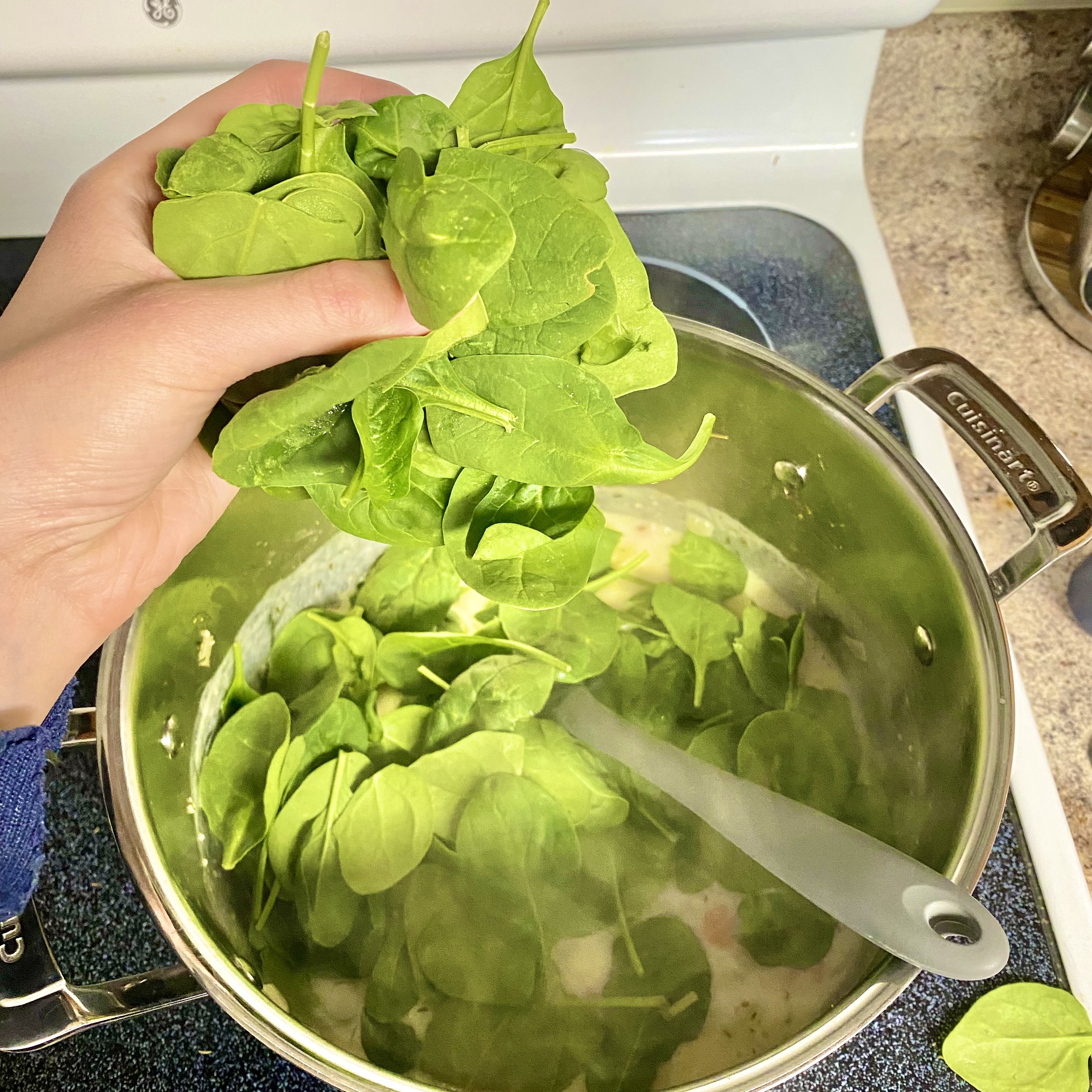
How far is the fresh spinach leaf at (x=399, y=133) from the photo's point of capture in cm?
30

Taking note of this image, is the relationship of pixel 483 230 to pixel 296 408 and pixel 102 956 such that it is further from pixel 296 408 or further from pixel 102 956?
pixel 102 956

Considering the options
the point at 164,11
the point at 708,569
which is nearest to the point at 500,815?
the point at 708,569

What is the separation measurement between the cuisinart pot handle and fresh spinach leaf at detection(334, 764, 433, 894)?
0.32 metres

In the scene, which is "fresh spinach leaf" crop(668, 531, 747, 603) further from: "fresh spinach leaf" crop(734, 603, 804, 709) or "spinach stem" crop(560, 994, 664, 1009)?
"spinach stem" crop(560, 994, 664, 1009)

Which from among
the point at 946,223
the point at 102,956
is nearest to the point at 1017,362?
the point at 946,223

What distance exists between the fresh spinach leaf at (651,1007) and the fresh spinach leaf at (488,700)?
14 centimetres

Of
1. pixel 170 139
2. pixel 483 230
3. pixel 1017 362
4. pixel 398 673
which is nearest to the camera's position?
pixel 483 230

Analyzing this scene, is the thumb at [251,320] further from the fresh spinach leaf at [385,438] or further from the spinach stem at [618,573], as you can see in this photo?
the spinach stem at [618,573]

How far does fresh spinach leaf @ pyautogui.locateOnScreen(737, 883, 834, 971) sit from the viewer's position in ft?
1.40

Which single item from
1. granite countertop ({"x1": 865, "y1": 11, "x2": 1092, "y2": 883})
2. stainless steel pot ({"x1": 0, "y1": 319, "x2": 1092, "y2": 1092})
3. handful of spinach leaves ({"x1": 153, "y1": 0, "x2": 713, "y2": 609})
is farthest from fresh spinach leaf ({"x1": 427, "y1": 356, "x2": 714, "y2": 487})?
granite countertop ({"x1": 865, "y1": 11, "x2": 1092, "y2": 883})

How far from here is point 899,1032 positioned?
45 cm

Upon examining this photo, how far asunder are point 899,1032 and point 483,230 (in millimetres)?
450

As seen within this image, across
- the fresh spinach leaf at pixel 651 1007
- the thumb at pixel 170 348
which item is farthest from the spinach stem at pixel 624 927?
the thumb at pixel 170 348

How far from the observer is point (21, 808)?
42cm
